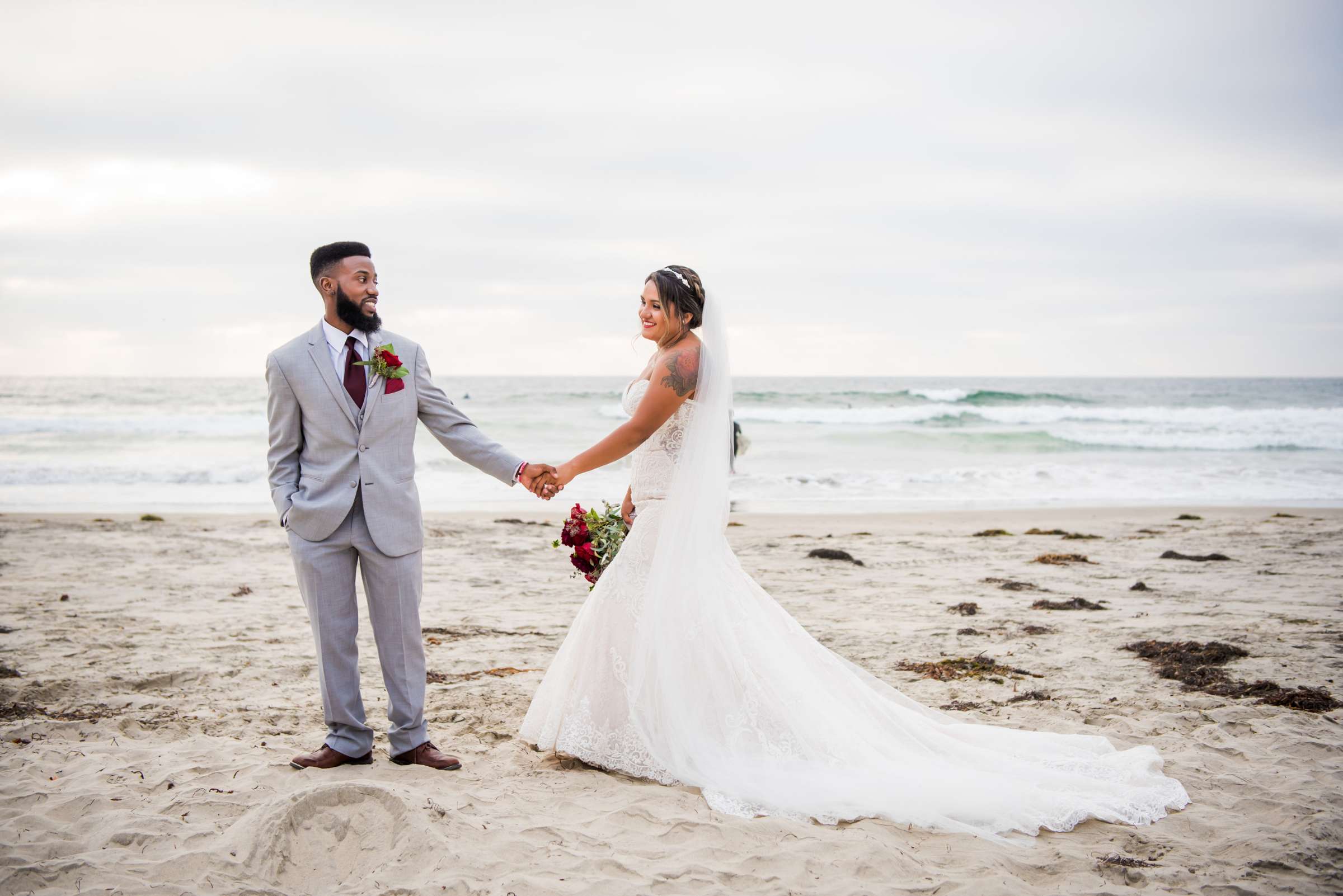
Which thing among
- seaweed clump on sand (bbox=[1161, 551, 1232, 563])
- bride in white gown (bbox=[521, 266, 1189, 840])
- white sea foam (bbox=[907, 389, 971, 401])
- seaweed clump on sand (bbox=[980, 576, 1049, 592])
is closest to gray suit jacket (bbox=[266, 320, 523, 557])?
bride in white gown (bbox=[521, 266, 1189, 840])

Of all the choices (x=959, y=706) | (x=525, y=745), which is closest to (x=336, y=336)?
(x=525, y=745)

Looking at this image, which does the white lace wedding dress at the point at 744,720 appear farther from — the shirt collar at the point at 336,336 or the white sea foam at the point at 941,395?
the white sea foam at the point at 941,395

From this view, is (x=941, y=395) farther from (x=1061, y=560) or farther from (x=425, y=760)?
(x=425, y=760)

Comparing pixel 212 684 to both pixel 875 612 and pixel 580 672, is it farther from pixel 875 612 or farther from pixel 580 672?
pixel 875 612

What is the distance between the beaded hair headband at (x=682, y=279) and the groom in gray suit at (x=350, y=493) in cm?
123

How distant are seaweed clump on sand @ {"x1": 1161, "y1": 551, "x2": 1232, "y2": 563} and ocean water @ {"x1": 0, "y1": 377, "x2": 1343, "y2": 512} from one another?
5.16 metres

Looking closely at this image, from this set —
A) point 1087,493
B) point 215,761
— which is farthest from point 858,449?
point 215,761

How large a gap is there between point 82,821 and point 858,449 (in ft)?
71.3

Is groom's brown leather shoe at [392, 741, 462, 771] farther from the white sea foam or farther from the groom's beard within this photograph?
the white sea foam

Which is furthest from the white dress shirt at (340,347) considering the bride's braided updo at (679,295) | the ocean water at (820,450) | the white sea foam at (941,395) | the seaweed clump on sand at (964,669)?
the white sea foam at (941,395)

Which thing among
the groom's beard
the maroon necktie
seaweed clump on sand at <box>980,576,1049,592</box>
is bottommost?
seaweed clump on sand at <box>980,576,1049,592</box>

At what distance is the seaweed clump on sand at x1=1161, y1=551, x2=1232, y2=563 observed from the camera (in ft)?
30.3

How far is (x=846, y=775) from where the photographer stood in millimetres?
3648

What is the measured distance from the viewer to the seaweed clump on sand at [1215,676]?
484 centimetres
